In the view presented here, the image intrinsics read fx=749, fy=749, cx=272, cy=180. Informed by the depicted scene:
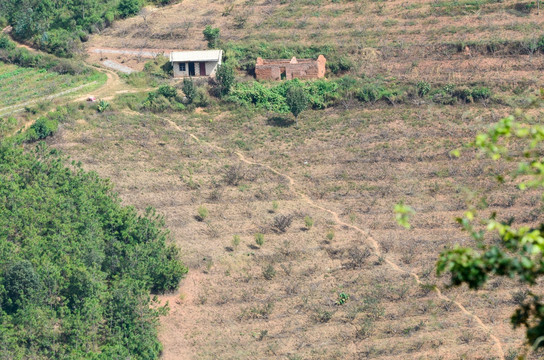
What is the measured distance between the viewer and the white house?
5312cm

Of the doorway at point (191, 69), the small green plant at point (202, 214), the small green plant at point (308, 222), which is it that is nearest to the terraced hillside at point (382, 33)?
the doorway at point (191, 69)

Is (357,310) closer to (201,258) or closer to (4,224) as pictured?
(201,258)

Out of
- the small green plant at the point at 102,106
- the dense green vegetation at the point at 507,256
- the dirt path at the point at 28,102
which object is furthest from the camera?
the dirt path at the point at 28,102

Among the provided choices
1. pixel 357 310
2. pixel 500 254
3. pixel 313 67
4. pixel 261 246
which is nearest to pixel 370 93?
pixel 313 67

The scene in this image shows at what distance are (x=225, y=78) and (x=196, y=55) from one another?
5210mm

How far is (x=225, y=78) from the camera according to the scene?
49.9m

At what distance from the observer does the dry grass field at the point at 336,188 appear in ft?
100

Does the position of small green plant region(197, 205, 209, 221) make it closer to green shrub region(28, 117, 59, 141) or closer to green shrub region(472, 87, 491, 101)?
green shrub region(28, 117, 59, 141)

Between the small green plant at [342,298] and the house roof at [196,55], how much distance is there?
25.5 m

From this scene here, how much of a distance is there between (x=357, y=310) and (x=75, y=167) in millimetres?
18024

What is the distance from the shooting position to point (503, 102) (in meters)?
46.0

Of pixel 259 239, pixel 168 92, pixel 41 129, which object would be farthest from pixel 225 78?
pixel 259 239

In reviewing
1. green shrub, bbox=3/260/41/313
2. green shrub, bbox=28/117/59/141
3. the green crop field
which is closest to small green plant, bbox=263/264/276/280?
green shrub, bbox=3/260/41/313

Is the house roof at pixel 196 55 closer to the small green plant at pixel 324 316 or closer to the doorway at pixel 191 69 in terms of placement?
the doorway at pixel 191 69
